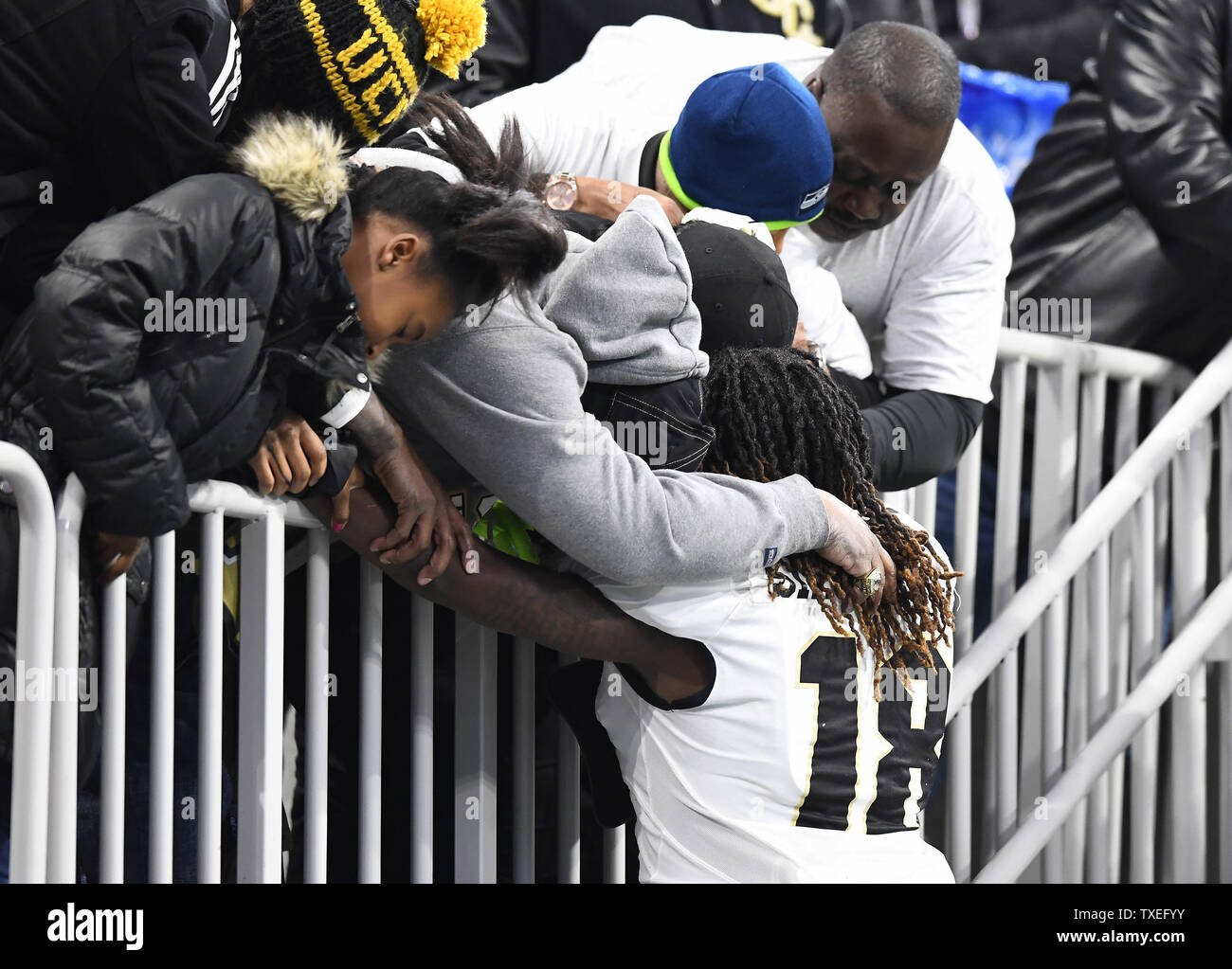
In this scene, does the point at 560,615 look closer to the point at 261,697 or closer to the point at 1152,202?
the point at 261,697

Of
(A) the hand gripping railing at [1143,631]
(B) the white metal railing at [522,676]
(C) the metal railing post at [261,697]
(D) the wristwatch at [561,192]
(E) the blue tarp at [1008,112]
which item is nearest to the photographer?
(B) the white metal railing at [522,676]

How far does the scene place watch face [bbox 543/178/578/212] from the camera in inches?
76.7

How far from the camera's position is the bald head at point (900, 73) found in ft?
7.54

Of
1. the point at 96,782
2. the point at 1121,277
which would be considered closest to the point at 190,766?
the point at 96,782

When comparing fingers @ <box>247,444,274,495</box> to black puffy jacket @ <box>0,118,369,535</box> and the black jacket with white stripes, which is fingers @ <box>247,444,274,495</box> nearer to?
black puffy jacket @ <box>0,118,369,535</box>

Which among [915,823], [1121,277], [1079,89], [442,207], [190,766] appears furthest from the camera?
[1079,89]

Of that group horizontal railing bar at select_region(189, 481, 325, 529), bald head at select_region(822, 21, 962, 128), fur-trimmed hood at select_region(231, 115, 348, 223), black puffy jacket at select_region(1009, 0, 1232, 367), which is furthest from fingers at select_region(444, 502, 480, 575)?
black puffy jacket at select_region(1009, 0, 1232, 367)

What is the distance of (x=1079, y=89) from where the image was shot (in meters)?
3.66
